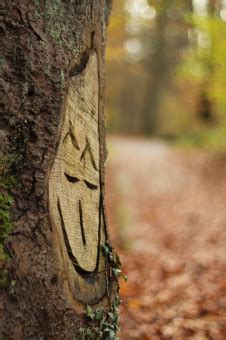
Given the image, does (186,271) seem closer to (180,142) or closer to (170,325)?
(170,325)

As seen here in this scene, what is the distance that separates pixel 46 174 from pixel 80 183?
0.31m

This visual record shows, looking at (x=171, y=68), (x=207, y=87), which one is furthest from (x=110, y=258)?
(x=171, y=68)

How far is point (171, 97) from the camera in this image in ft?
86.8

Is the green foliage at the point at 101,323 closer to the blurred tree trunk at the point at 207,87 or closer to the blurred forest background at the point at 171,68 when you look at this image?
the blurred forest background at the point at 171,68

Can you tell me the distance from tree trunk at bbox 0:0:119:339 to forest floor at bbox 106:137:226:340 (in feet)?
5.55

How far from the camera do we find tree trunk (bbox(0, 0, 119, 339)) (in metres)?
2.01

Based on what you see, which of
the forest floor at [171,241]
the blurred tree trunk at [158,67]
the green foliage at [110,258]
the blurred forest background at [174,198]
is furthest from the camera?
the blurred tree trunk at [158,67]

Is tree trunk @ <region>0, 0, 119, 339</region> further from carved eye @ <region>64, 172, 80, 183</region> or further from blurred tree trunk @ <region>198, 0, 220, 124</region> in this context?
blurred tree trunk @ <region>198, 0, 220, 124</region>

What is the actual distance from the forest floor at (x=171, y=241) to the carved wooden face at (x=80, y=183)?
1.59 meters

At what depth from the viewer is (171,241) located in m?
7.29

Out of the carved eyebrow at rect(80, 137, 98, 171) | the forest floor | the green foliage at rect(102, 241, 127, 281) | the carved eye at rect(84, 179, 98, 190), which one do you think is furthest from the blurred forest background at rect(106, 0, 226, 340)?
the carved eyebrow at rect(80, 137, 98, 171)

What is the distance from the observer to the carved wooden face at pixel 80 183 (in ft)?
7.17

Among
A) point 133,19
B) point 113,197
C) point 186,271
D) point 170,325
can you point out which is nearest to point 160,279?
point 186,271

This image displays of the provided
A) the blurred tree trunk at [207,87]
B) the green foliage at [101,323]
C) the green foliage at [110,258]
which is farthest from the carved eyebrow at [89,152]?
the blurred tree trunk at [207,87]
